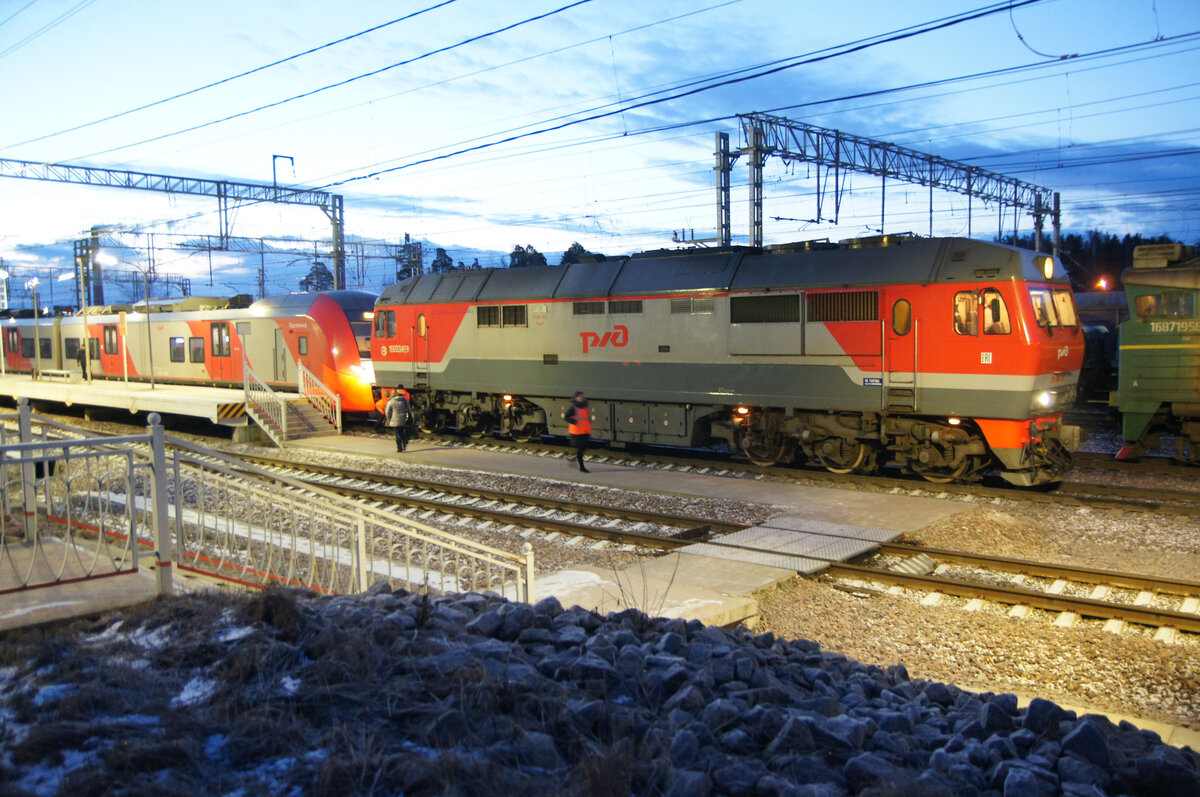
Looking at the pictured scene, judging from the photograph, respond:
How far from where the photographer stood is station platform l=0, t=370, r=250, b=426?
2166 cm

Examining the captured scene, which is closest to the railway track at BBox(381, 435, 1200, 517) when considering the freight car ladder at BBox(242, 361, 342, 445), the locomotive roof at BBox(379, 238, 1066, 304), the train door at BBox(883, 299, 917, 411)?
the train door at BBox(883, 299, 917, 411)

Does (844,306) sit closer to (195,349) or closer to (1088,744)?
(1088,744)

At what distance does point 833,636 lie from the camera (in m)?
7.74

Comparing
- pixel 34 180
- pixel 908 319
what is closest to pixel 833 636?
pixel 908 319

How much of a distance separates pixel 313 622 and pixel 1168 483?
1467 cm

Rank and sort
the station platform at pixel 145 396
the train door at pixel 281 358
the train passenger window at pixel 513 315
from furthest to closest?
the train door at pixel 281 358 → the station platform at pixel 145 396 → the train passenger window at pixel 513 315

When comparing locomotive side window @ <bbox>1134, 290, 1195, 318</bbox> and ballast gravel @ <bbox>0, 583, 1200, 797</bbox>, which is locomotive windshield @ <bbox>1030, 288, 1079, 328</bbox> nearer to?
locomotive side window @ <bbox>1134, 290, 1195, 318</bbox>

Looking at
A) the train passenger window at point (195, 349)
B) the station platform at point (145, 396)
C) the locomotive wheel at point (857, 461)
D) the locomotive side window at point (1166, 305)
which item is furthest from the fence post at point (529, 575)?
the train passenger window at point (195, 349)

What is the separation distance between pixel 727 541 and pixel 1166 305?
1036cm

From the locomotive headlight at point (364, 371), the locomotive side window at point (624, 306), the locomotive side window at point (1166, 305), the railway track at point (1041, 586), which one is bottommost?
the railway track at point (1041, 586)

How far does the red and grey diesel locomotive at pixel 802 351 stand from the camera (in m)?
13.1

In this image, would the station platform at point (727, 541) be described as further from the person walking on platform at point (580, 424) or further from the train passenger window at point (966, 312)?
the train passenger window at point (966, 312)

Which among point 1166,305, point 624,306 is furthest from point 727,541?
point 1166,305

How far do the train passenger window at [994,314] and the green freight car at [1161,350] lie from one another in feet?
15.0
